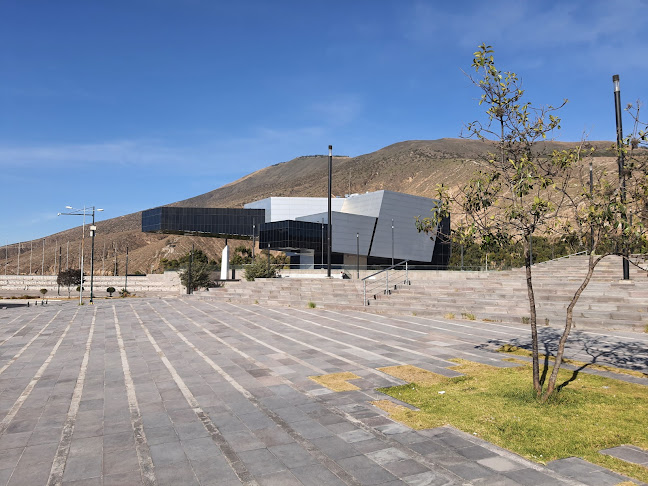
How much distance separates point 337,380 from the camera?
928 cm

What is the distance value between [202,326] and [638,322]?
1539cm

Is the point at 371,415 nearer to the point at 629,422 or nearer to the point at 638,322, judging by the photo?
the point at 629,422

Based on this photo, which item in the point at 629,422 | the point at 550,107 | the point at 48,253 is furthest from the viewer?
the point at 48,253

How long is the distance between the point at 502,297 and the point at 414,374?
1205 centimetres

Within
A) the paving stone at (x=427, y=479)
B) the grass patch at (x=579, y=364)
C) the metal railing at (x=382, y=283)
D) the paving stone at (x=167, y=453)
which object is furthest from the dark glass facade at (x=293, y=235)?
the paving stone at (x=427, y=479)

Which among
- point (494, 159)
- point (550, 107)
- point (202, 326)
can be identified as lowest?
point (202, 326)

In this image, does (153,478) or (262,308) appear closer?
Result: (153,478)

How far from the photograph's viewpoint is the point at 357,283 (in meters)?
28.5

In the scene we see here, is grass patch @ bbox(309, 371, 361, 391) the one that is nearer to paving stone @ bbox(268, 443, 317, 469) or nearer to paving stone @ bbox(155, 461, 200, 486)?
paving stone @ bbox(268, 443, 317, 469)

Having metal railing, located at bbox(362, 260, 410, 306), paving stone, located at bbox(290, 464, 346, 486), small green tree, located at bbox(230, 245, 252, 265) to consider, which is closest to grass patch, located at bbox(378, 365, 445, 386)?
paving stone, located at bbox(290, 464, 346, 486)

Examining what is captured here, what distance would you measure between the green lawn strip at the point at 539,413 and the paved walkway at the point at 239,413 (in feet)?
1.01

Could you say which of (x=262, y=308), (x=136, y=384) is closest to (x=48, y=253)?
(x=262, y=308)

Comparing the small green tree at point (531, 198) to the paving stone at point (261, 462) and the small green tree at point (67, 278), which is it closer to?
the paving stone at point (261, 462)

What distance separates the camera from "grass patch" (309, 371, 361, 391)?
8720mm
